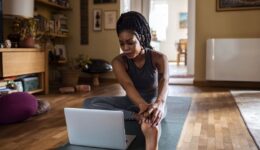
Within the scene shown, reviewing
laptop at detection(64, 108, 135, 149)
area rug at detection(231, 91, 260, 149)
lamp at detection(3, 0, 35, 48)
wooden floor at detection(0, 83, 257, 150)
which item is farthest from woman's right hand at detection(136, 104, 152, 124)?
lamp at detection(3, 0, 35, 48)

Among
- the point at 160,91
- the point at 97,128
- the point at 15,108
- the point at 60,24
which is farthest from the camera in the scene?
the point at 60,24

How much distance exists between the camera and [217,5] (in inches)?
165

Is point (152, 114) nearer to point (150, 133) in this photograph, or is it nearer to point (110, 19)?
point (150, 133)

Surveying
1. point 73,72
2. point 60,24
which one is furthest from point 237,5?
point 60,24

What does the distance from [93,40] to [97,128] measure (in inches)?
137

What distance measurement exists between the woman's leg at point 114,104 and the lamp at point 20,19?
5.39ft

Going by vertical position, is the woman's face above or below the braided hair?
below

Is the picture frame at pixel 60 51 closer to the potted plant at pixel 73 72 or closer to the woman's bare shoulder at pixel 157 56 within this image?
the potted plant at pixel 73 72

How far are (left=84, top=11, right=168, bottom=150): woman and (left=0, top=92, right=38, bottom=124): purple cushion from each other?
0.62m

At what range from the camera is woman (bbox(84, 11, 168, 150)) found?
1282 mm

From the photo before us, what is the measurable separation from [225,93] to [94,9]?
8.36 feet

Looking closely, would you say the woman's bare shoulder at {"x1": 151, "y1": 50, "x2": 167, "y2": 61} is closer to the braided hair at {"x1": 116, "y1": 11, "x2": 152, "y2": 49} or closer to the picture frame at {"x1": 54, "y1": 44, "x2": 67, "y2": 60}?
the braided hair at {"x1": 116, "y1": 11, "x2": 152, "y2": 49}

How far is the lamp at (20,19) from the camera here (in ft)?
10.4

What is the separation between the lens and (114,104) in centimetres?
195
